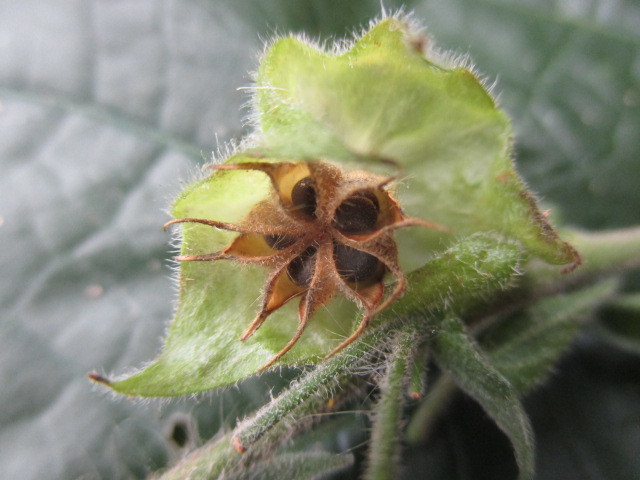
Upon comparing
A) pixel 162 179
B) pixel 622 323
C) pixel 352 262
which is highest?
pixel 162 179

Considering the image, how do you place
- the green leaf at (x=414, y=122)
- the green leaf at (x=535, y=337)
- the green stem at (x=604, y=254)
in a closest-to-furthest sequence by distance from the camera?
the green leaf at (x=414, y=122) → the green leaf at (x=535, y=337) → the green stem at (x=604, y=254)

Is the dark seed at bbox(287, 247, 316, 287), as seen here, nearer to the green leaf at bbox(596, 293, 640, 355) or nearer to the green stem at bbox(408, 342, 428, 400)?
the green stem at bbox(408, 342, 428, 400)

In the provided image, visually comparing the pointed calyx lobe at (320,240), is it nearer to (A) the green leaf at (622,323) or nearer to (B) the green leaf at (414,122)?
(B) the green leaf at (414,122)

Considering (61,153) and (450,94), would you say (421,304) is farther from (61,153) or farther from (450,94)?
(61,153)

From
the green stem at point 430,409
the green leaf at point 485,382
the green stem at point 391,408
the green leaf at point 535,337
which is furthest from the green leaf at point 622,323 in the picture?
the green stem at point 391,408

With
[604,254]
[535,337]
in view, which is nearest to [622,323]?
[604,254]

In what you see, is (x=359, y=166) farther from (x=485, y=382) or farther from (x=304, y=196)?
(x=485, y=382)

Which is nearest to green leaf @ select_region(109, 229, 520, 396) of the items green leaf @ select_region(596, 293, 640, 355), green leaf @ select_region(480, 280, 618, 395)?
green leaf @ select_region(480, 280, 618, 395)

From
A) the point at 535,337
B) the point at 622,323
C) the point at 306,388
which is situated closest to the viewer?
the point at 306,388
